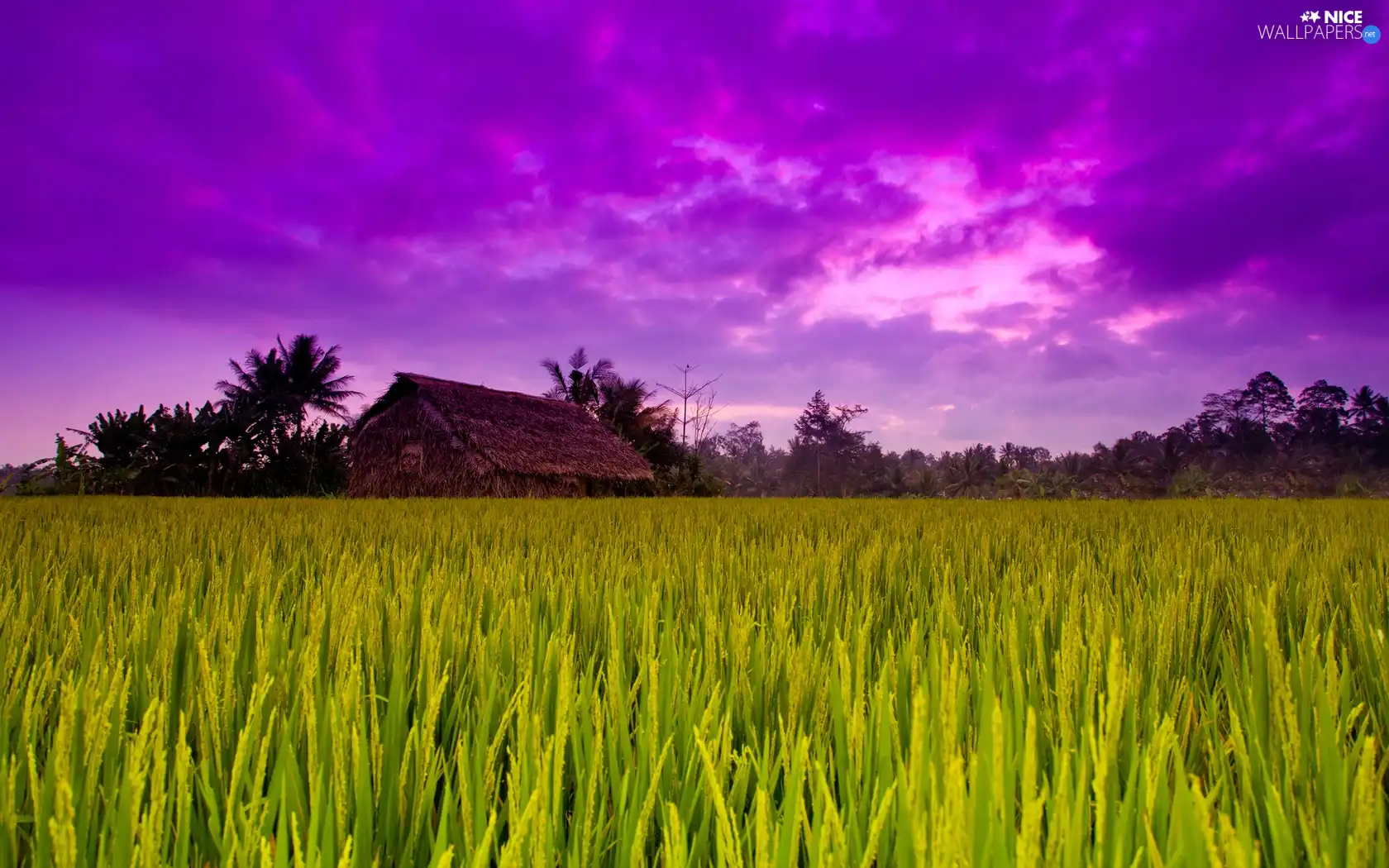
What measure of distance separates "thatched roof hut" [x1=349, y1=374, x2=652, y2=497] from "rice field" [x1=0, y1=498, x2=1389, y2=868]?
546 inches

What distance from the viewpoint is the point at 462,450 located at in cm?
1544

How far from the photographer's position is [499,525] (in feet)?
11.7

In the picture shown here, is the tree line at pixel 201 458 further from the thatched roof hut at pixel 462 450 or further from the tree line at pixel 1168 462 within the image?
the tree line at pixel 1168 462

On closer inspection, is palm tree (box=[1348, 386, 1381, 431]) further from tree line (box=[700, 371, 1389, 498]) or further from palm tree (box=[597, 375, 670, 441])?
palm tree (box=[597, 375, 670, 441])

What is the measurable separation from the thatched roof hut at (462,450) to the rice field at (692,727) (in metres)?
13.9

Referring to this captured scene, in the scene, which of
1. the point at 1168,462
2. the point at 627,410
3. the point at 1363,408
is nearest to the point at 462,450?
the point at 627,410

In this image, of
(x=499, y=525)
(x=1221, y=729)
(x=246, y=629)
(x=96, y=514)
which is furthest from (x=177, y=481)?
(x=1221, y=729)

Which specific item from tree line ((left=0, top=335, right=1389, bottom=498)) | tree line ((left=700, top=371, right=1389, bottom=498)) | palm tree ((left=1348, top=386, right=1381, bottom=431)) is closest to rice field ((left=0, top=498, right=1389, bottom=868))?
tree line ((left=0, top=335, right=1389, bottom=498))

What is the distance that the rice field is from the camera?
50 cm

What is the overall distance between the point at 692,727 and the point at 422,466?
656 inches

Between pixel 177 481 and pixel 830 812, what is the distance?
1865 cm

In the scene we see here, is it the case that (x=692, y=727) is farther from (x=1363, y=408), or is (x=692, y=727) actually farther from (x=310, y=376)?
(x=1363, y=408)

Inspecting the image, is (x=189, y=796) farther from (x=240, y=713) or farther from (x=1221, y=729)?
(x=1221, y=729)

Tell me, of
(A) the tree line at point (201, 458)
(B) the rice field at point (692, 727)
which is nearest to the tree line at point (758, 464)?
(A) the tree line at point (201, 458)
